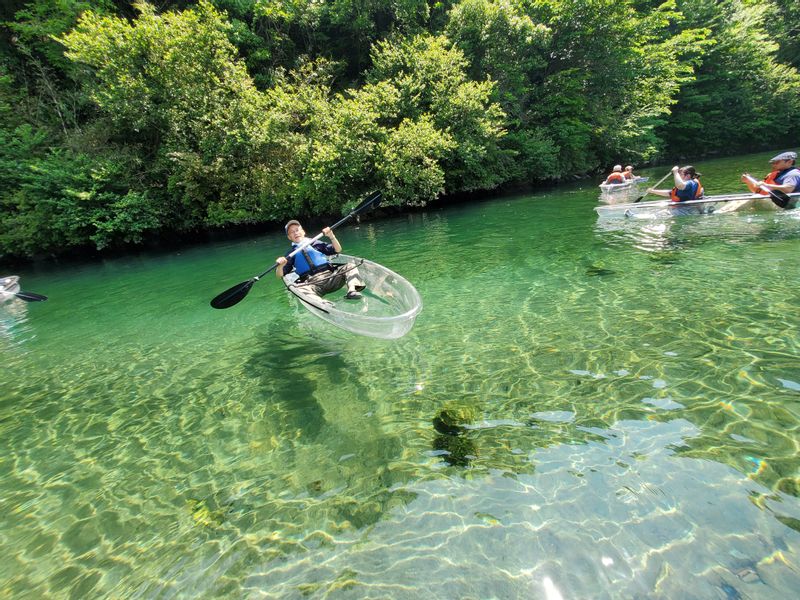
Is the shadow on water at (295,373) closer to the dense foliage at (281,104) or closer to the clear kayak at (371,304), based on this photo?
the clear kayak at (371,304)

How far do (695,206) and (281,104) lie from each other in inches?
674

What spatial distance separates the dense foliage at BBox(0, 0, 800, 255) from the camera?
1717 cm

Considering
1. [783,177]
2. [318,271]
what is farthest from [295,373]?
[783,177]

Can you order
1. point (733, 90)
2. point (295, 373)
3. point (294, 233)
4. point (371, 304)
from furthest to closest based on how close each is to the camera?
point (733, 90) → point (294, 233) → point (371, 304) → point (295, 373)

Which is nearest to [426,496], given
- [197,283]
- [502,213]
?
[197,283]

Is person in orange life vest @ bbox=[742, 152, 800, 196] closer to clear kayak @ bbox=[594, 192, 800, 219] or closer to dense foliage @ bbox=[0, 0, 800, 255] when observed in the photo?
clear kayak @ bbox=[594, 192, 800, 219]

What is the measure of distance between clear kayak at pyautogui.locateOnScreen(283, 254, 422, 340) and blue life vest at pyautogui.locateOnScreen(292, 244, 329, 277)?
19 cm

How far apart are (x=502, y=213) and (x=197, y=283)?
12198mm

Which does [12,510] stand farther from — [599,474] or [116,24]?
[116,24]

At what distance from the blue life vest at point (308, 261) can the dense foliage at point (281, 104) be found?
1156 centimetres

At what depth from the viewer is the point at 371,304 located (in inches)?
247

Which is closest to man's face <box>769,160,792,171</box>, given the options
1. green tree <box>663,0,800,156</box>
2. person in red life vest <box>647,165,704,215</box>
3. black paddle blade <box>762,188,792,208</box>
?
black paddle blade <box>762,188,792,208</box>

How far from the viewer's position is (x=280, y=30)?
2172 centimetres

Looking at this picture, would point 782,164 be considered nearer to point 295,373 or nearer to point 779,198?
point 779,198
